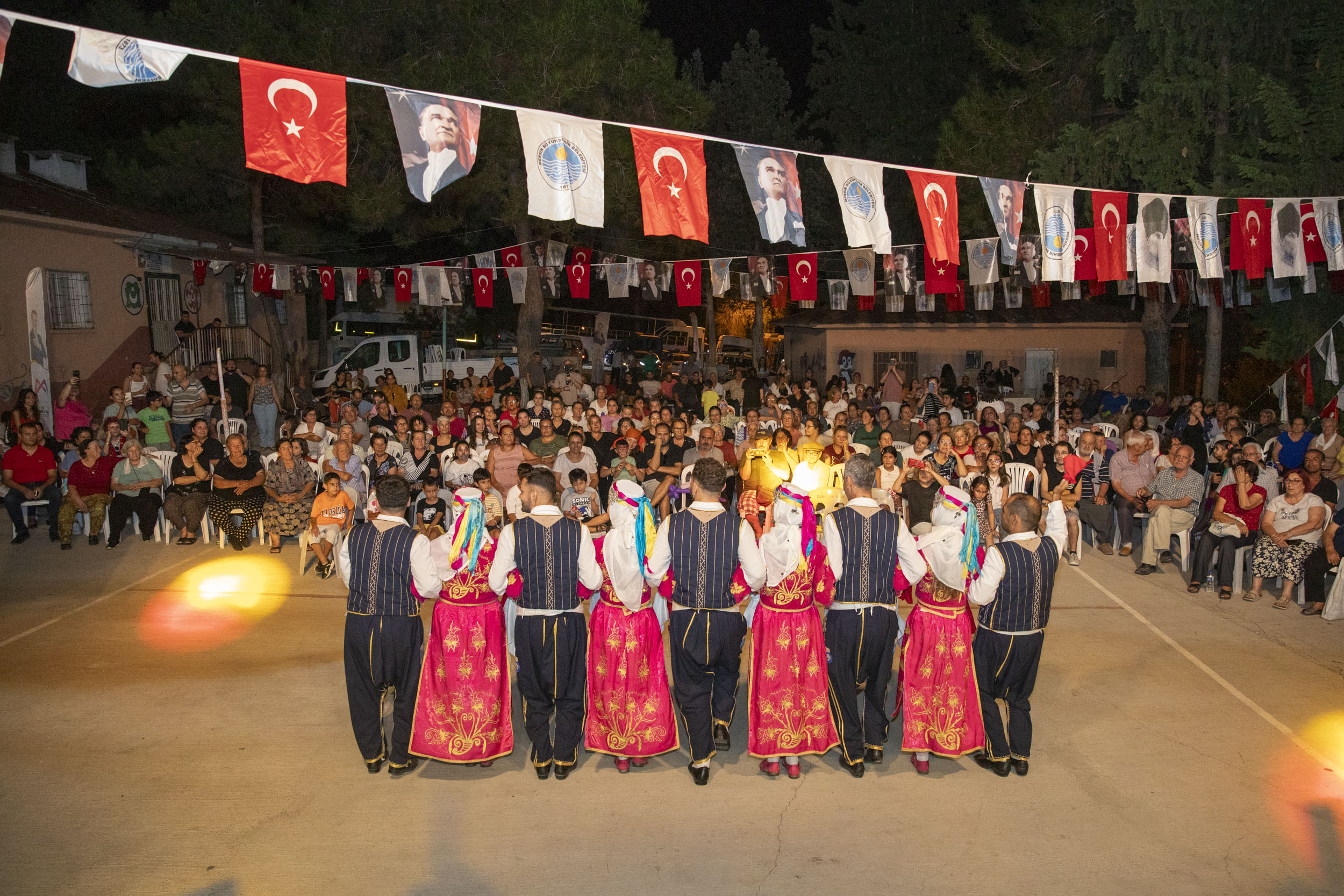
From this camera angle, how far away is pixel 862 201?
849cm

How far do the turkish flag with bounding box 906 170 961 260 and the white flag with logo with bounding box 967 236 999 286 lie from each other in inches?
206

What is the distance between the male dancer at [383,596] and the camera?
4637mm

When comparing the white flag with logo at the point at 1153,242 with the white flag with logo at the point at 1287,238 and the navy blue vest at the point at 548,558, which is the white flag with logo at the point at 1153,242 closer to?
the white flag with logo at the point at 1287,238

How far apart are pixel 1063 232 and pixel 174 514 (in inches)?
377

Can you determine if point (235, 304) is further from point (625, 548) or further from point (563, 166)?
point (625, 548)

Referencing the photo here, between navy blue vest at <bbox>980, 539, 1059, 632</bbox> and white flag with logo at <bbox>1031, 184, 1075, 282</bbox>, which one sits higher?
white flag with logo at <bbox>1031, 184, 1075, 282</bbox>

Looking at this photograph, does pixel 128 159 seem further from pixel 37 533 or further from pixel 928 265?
pixel 928 265

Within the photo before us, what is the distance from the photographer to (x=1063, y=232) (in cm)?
987

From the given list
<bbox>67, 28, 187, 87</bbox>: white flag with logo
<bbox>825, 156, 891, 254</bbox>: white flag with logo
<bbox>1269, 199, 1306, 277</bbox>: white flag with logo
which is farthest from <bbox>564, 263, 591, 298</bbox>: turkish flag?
<bbox>67, 28, 187, 87</bbox>: white flag with logo

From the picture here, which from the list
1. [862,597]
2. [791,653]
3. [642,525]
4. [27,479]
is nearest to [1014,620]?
[862,597]

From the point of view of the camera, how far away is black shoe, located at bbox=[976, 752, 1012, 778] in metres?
4.89

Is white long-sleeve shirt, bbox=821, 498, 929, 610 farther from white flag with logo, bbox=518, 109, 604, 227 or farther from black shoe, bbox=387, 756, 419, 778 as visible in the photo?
white flag with logo, bbox=518, 109, 604, 227

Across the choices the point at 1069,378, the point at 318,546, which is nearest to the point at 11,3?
the point at 318,546

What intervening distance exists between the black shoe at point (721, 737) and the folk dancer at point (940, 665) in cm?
94
